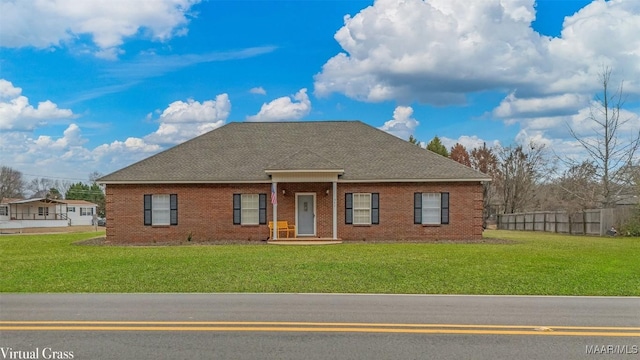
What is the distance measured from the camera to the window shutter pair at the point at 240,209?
27438 mm

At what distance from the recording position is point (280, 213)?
27609 mm

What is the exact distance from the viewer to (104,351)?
7.21 m

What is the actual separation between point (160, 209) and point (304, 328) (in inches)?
812

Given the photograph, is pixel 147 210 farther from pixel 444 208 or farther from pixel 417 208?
pixel 444 208

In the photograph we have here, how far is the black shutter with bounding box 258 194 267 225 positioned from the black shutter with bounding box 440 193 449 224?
8.42m

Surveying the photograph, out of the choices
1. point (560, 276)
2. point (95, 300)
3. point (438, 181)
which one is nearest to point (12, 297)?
point (95, 300)

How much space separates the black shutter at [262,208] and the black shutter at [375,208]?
16.9ft

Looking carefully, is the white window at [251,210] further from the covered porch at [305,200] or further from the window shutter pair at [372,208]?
the window shutter pair at [372,208]

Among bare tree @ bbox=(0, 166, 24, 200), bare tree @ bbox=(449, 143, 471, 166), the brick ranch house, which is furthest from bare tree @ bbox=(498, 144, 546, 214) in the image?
bare tree @ bbox=(0, 166, 24, 200)

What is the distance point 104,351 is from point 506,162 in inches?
2295

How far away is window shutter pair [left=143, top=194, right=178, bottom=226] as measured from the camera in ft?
90.6

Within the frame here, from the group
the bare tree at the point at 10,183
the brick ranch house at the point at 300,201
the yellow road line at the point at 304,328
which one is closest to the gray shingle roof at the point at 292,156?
the brick ranch house at the point at 300,201

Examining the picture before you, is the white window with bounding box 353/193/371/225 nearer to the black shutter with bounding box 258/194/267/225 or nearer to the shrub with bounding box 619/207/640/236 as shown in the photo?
the black shutter with bounding box 258/194/267/225

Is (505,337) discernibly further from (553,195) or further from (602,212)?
(553,195)
